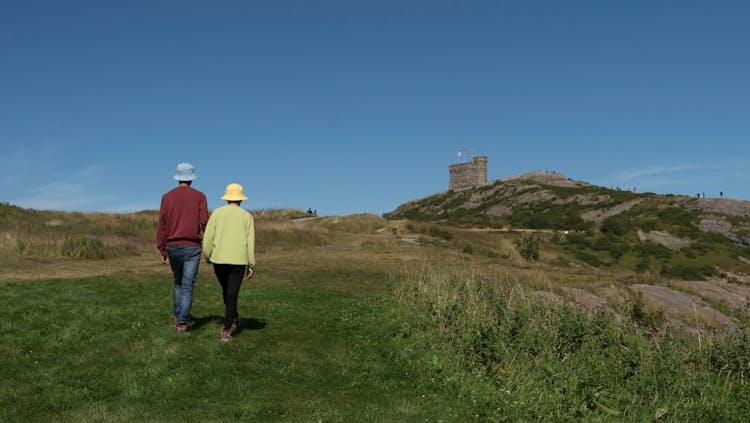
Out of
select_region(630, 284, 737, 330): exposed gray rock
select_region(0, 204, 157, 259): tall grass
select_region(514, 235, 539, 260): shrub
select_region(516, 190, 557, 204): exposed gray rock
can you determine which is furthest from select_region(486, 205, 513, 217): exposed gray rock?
select_region(630, 284, 737, 330): exposed gray rock

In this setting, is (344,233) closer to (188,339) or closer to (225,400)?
(188,339)

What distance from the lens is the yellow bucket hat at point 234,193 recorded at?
456 inches

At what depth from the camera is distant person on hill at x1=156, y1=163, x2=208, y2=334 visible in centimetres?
1143

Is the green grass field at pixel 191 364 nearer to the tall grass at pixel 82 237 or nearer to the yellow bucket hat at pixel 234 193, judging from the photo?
the yellow bucket hat at pixel 234 193

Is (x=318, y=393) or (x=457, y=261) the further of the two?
(x=457, y=261)

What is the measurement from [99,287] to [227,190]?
27.0ft

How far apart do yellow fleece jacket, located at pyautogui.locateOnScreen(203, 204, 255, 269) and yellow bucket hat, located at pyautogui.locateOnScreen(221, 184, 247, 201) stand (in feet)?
0.54

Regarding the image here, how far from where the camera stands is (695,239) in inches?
2665

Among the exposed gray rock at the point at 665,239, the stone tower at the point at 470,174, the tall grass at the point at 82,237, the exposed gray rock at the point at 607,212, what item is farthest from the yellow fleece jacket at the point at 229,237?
the stone tower at the point at 470,174

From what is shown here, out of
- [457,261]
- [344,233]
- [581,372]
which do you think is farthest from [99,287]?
[344,233]

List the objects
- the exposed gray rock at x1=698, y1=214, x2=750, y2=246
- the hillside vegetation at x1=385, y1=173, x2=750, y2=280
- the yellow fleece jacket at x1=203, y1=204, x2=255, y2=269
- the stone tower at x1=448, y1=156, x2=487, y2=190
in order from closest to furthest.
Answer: the yellow fleece jacket at x1=203, y1=204, x2=255, y2=269 → the hillside vegetation at x1=385, y1=173, x2=750, y2=280 → the exposed gray rock at x1=698, y1=214, x2=750, y2=246 → the stone tower at x1=448, y1=156, x2=487, y2=190

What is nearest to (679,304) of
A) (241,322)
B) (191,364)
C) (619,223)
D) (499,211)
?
(241,322)

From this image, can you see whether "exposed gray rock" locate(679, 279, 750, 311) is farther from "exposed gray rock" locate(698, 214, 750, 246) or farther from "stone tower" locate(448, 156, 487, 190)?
"stone tower" locate(448, 156, 487, 190)

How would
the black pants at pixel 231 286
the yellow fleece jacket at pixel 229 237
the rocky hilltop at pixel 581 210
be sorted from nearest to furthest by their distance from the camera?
the yellow fleece jacket at pixel 229 237, the black pants at pixel 231 286, the rocky hilltop at pixel 581 210
